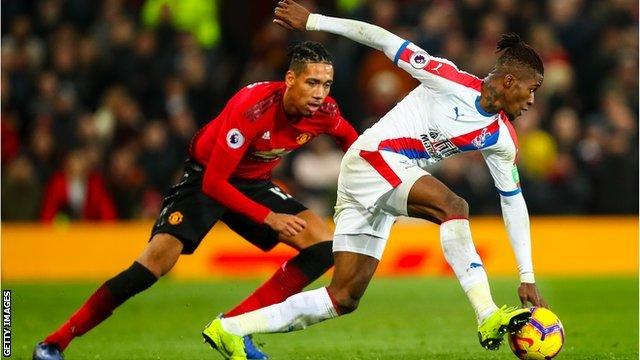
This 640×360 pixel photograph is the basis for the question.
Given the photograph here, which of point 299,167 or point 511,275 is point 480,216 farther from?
point 299,167

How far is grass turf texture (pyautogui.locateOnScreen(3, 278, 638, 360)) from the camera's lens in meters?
8.94

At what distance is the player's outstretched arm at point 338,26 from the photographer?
25.8ft

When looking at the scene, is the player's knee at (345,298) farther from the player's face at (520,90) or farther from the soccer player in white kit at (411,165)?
the player's face at (520,90)

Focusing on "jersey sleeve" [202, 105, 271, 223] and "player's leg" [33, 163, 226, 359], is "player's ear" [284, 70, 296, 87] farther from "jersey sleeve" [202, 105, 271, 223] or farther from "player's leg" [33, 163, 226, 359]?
"player's leg" [33, 163, 226, 359]

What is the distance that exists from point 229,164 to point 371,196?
973 millimetres

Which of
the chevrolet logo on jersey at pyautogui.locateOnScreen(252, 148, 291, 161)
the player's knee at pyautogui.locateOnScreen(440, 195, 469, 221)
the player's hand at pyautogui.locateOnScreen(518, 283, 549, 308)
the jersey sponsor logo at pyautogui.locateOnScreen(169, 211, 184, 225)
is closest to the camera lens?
the player's knee at pyautogui.locateOnScreen(440, 195, 469, 221)

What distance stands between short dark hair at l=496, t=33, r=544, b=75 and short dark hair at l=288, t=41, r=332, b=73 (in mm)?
1155

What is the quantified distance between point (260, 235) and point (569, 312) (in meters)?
4.12

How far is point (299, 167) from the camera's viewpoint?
632 inches

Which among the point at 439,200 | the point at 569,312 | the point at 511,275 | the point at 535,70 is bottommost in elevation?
the point at 511,275

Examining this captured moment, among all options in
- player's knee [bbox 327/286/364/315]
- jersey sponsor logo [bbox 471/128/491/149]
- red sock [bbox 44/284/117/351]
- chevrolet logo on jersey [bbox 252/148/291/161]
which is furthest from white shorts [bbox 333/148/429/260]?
red sock [bbox 44/284/117/351]

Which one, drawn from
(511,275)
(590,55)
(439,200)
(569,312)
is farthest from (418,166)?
(590,55)

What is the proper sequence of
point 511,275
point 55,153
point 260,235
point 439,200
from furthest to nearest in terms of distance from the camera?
point 55,153 → point 511,275 → point 260,235 → point 439,200

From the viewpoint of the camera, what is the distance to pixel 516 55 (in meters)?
7.61
